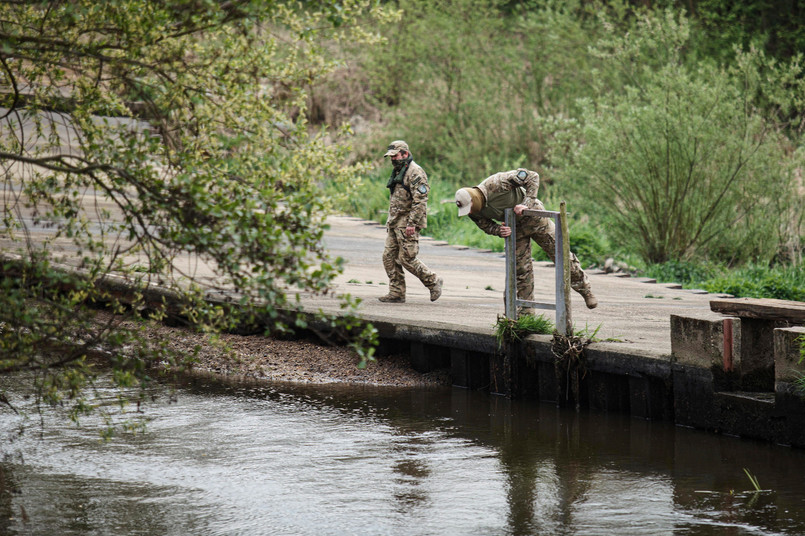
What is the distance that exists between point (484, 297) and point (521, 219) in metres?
3.29

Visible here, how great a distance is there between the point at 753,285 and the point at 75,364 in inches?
435

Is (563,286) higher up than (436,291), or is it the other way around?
(563,286)

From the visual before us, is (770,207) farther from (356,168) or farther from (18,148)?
(18,148)

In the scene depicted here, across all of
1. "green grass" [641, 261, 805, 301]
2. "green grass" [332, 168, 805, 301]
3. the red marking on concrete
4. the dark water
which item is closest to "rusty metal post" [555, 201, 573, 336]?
the dark water

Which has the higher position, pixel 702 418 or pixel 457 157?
pixel 457 157

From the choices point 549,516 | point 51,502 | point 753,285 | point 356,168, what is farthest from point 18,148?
point 753,285

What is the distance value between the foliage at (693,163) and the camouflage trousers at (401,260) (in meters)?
5.98

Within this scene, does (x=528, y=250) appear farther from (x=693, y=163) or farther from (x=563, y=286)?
(x=693, y=163)

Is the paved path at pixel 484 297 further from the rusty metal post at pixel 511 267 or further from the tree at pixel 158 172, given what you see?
the tree at pixel 158 172

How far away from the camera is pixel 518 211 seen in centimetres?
1023

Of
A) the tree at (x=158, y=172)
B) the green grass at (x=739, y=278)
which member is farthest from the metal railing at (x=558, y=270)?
the green grass at (x=739, y=278)

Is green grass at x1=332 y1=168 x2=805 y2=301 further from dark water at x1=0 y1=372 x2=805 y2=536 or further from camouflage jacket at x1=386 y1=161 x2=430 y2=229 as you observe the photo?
dark water at x1=0 y1=372 x2=805 y2=536

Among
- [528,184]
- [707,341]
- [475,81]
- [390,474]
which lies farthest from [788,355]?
[475,81]

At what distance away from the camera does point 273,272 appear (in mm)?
5785
